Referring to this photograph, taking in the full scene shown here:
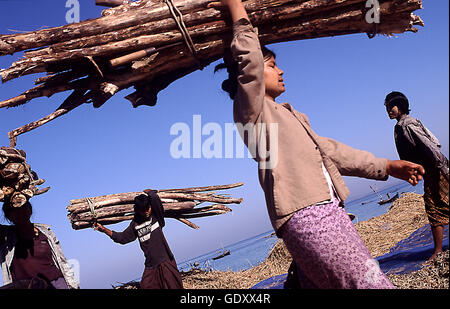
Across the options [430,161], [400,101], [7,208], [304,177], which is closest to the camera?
[304,177]

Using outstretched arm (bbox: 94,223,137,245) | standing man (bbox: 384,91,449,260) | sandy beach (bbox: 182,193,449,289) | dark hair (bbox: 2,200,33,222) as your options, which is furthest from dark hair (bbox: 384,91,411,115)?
dark hair (bbox: 2,200,33,222)

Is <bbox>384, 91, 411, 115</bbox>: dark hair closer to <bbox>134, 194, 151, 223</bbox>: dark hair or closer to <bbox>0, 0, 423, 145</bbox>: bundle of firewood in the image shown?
<bbox>0, 0, 423, 145</bbox>: bundle of firewood

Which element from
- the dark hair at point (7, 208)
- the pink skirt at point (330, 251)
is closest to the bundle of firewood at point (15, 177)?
the dark hair at point (7, 208)

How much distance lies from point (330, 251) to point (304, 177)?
406 millimetres

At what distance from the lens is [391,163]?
202 cm

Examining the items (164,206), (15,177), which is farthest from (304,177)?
(164,206)

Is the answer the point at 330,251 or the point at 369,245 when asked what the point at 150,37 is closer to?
the point at 330,251

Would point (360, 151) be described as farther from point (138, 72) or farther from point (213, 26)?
point (138, 72)

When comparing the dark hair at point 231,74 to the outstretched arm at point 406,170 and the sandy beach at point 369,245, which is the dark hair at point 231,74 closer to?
the outstretched arm at point 406,170

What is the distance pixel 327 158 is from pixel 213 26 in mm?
1340

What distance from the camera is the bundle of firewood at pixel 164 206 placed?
5895mm

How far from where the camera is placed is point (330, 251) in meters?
1.60

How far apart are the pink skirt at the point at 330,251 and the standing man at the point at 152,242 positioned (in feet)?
12.3
